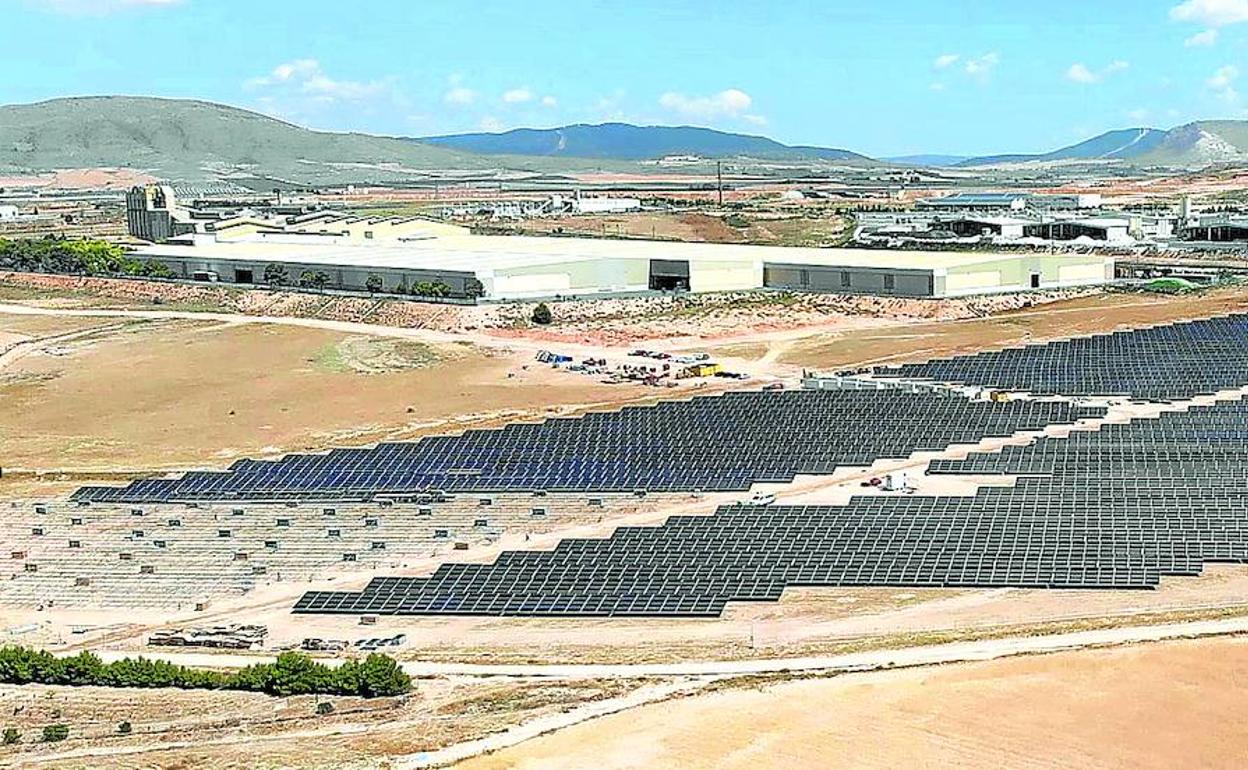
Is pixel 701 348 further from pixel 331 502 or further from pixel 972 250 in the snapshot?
pixel 972 250

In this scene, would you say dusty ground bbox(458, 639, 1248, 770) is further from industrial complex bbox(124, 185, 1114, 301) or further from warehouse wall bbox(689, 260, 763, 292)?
warehouse wall bbox(689, 260, 763, 292)

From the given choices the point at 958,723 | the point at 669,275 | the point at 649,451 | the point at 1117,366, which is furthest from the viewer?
the point at 669,275

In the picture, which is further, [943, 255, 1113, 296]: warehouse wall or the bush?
[943, 255, 1113, 296]: warehouse wall

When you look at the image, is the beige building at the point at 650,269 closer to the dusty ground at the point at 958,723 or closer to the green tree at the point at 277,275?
the green tree at the point at 277,275

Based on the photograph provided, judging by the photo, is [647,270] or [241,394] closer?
[241,394]

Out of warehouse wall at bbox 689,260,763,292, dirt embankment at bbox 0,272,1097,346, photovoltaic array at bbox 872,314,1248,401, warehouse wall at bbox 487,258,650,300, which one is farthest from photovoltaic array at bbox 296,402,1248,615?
warehouse wall at bbox 689,260,763,292

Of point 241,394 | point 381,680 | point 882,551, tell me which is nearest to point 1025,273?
point 241,394

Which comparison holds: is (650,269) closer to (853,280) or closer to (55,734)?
(853,280)
